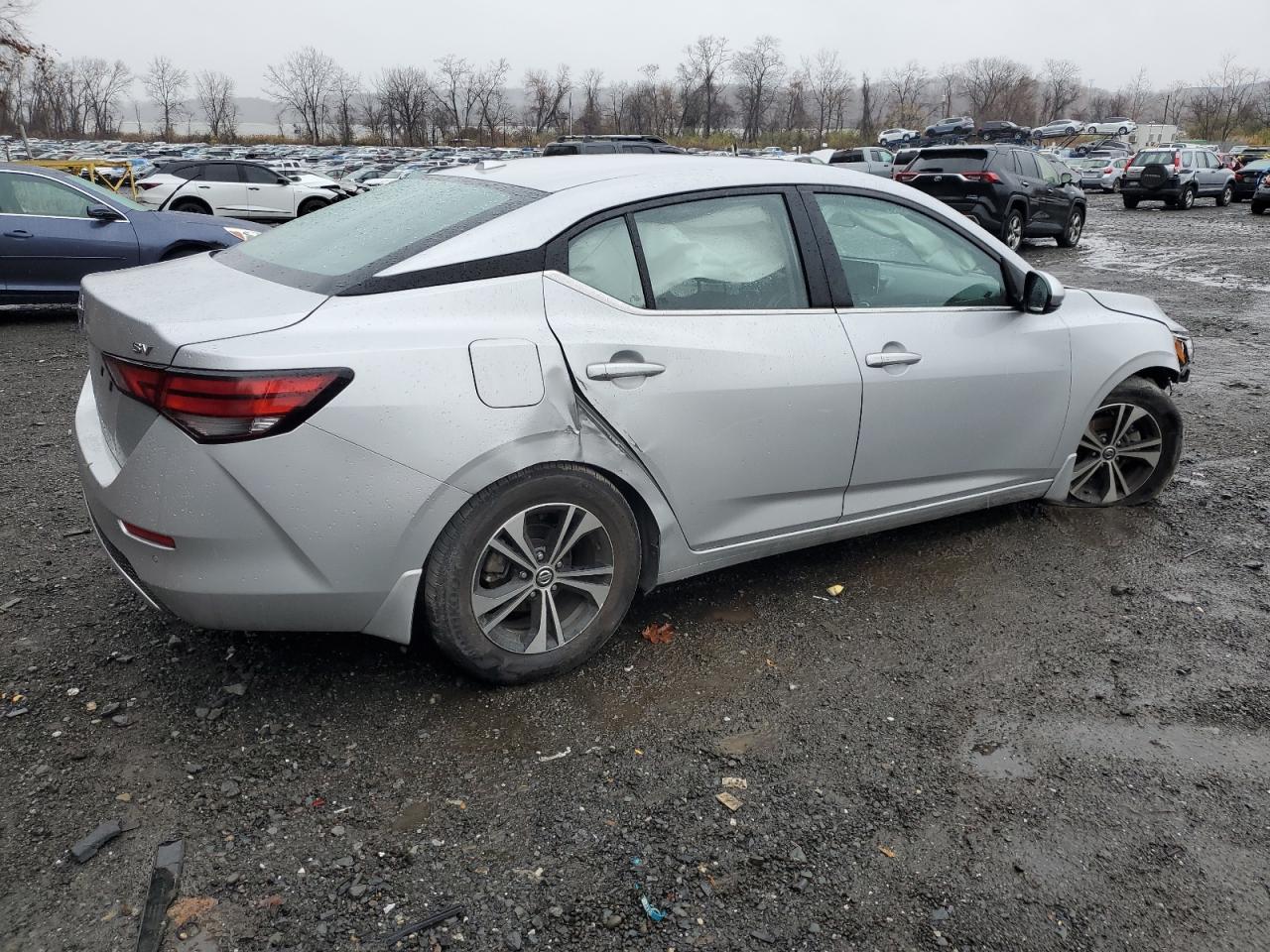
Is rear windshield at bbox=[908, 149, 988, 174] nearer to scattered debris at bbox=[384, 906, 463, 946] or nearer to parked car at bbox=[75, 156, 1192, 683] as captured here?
parked car at bbox=[75, 156, 1192, 683]

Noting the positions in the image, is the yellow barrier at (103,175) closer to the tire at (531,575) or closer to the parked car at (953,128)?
the tire at (531,575)

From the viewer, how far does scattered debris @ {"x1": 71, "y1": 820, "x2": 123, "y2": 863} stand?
2266 mm

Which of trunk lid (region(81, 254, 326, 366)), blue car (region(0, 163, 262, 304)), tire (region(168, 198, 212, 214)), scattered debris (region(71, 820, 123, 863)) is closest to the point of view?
scattered debris (region(71, 820, 123, 863))

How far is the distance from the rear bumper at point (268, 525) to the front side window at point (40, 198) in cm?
814

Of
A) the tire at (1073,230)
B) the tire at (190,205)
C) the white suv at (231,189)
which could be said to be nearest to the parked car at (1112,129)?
the tire at (1073,230)

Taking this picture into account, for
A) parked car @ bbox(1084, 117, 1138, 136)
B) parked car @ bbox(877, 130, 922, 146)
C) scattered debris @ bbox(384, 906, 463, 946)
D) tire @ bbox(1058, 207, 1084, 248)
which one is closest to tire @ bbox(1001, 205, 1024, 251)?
tire @ bbox(1058, 207, 1084, 248)

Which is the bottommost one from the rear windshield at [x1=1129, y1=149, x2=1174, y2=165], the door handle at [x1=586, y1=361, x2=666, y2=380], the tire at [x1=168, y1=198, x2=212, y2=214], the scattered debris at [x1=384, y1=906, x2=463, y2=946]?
the scattered debris at [x1=384, y1=906, x2=463, y2=946]

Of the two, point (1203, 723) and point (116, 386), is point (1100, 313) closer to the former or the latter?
point (1203, 723)

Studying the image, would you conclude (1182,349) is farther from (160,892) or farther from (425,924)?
(160,892)

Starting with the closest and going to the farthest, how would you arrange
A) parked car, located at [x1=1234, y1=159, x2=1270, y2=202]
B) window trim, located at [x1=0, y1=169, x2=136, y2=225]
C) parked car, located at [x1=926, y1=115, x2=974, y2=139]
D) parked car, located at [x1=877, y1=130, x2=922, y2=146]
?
window trim, located at [x1=0, y1=169, x2=136, y2=225], parked car, located at [x1=1234, y1=159, x2=1270, y2=202], parked car, located at [x1=926, y1=115, x2=974, y2=139], parked car, located at [x1=877, y1=130, x2=922, y2=146]

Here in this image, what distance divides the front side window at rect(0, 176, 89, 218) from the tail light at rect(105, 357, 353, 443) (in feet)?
27.4

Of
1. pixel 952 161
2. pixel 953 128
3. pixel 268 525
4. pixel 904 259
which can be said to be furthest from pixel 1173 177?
pixel 953 128

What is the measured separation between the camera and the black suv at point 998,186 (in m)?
15.8

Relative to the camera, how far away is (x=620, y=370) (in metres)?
2.84
